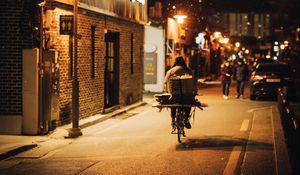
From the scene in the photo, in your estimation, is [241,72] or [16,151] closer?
[16,151]

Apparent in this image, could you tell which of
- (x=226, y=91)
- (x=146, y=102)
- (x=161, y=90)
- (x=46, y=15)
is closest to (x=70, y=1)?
(x=46, y=15)

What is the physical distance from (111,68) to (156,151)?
1048 centimetres

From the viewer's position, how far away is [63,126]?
16.0 metres

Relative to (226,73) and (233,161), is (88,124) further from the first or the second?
Result: (226,73)

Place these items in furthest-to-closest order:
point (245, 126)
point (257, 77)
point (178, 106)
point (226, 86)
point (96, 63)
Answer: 1. point (226, 86)
2. point (257, 77)
3. point (96, 63)
4. point (245, 126)
5. point (178, 106)

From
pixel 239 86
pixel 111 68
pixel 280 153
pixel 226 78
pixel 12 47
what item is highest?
pixel 12 47

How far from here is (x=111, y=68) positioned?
21.8 meters

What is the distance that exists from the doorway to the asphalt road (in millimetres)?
3585

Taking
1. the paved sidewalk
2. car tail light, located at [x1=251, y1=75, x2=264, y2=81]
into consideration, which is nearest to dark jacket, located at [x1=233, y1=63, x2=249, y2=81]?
car tail light, located at [x1=251, y1=75, x2=264, y2=81]

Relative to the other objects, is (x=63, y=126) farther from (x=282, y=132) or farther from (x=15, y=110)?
(x=282, y=132)

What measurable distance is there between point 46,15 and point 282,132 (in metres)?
6.72

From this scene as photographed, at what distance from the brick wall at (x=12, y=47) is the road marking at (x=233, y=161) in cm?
574

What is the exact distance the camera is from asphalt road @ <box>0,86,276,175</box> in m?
9.84

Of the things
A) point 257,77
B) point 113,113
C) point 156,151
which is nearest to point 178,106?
point 156,151
